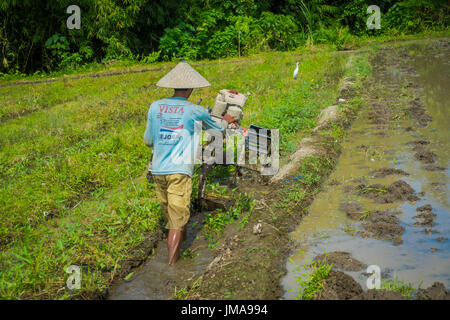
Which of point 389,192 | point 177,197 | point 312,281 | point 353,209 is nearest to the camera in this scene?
point 312,281

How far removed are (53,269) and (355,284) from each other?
2494 millimetres

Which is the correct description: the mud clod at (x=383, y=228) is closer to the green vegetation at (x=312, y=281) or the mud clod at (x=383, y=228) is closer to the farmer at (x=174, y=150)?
the green vegetation at (x=312, y=281)

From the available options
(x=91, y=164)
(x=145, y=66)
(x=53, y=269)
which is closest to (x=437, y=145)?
(x=91, y=164)

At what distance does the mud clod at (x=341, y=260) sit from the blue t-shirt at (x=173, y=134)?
1.42m

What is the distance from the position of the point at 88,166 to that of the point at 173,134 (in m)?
2.41

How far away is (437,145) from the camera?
6391mm

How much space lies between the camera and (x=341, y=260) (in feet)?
12.2

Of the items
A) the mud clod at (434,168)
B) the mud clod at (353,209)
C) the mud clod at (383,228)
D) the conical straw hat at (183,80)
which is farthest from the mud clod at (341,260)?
the mud clod at (434,168)

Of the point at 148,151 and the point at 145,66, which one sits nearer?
the point at 148,151

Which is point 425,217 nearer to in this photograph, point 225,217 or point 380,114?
point 225,217

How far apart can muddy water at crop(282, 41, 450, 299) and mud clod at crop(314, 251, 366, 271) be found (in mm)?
78

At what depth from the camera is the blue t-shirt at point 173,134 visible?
13.2 feet

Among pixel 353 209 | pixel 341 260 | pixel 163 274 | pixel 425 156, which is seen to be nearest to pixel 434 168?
pixel 425 156
